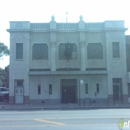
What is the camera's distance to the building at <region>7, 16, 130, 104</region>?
32.9 metres

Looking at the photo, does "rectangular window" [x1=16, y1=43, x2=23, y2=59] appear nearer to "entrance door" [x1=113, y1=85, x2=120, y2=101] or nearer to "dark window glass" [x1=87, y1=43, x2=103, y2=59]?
"dark window glass" [x1=87, y1=43, x2=103, y2=59]

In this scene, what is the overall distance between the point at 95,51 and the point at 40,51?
6.88m

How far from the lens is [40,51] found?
33719 millimetres

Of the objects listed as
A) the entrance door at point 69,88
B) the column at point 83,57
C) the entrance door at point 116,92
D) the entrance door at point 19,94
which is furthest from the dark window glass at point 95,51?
the entrance door at point 19,94

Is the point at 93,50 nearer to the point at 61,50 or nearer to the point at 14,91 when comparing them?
the point at 61,50

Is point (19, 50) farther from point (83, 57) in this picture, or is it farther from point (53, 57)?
point (83, 57)

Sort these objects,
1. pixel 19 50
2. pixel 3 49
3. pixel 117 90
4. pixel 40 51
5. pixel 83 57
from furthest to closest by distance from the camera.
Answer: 1. pixel 3 49
2. pixel 40 51
3. pixel 19 50
4. pixel 117 90
5. pixel 83 57

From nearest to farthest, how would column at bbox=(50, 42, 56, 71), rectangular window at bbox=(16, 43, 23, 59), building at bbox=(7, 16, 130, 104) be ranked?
building at bbox=(7, 16, 130, 104) < column at bbox=(50, 42, 56, 71) < rectangular window at bbox=(16, 43, 23, 59)

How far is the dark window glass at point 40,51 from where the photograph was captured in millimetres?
33625

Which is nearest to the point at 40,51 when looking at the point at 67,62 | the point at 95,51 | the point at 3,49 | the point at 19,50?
the point at 19,50

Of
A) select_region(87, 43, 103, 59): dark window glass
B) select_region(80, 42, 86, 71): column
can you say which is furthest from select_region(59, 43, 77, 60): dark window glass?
select_region(87, 43, 103, 59): dark window glass

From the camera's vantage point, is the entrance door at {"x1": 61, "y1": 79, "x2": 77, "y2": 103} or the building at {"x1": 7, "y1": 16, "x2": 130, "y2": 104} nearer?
the building at {"x1": 7, "y1": 16, "x2": 130, "y2": 104}

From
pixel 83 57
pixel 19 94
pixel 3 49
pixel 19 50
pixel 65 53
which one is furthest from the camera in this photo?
Result: pixel 3 49

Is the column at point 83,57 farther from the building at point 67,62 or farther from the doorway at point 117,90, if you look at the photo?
the doorway at point 117,90
